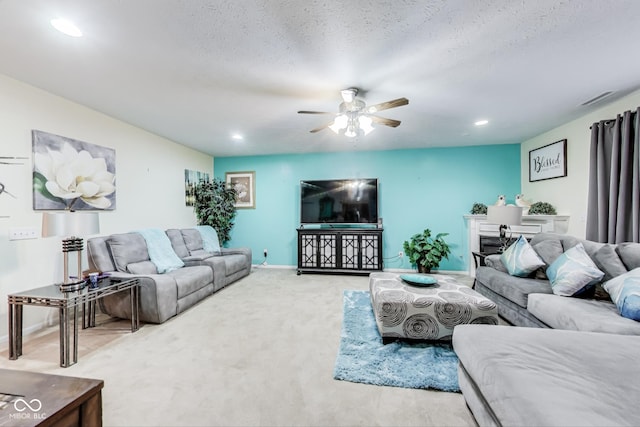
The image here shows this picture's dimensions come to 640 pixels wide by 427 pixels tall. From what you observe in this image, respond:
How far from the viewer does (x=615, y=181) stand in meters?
2.91

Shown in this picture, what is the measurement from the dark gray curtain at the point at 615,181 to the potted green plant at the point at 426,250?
193 centimetres

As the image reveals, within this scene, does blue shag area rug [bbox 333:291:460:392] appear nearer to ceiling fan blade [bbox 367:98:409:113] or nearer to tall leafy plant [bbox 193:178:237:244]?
ceiling fan blade [bbox 367:98:409:113]

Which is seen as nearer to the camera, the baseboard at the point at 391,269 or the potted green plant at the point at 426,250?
the potted green plant at the point at 426,250

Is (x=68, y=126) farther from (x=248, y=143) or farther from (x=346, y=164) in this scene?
(x=346, y=164)

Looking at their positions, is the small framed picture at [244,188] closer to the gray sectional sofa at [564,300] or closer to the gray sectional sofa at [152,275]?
the gray sectional sofa at [152,275]

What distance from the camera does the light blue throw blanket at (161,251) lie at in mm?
3475

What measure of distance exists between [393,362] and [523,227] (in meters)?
3.74

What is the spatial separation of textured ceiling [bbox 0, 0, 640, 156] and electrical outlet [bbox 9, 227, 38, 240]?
4.57ft

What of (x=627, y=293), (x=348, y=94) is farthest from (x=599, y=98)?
(x=348, y=94)

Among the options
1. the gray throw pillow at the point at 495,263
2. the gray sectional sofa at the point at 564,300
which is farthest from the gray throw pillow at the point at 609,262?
the gray throw pillow at the point at 495,263

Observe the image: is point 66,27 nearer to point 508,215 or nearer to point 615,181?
point 508,215

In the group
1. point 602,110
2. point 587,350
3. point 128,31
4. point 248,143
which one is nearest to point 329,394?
point 587,350

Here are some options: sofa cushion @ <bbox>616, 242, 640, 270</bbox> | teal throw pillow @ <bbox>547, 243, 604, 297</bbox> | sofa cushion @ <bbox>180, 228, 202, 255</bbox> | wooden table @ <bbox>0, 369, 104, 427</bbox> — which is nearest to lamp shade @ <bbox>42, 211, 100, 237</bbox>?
wooden table @ <bbox>0, 369, 104, 427</bbox>

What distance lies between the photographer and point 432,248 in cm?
476
